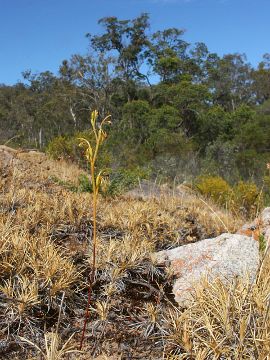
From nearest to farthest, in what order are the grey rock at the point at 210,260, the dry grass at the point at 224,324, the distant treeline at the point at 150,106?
the dry grass at the point at 224,324, the grey rock at the point at 210,260, the distant treeline at the point at 150,106

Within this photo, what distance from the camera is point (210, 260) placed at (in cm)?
294

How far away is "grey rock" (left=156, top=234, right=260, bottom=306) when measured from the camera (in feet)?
8.71

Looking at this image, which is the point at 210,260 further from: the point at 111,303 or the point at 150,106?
the point at 150,106

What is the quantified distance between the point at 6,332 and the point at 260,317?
1.25 m

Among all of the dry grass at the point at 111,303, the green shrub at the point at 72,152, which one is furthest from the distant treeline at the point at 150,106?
the dry grass at the point at 111,303

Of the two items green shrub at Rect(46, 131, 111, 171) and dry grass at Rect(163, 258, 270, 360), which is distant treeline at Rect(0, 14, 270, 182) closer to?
green shrub at Rect(46, 131, 111, 171)

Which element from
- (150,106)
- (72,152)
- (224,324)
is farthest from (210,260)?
(150,106)

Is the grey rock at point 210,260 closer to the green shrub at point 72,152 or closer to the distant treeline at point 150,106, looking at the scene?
the green shrub at point 72,152

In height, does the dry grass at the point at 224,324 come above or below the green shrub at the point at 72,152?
below

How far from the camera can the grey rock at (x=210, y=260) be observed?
2.66m

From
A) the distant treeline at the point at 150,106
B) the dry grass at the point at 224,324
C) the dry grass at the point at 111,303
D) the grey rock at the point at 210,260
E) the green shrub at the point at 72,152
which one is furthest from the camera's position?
the distant treeline at the point at 150,106

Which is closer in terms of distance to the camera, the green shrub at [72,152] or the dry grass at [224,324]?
the dry grass at [224,324]

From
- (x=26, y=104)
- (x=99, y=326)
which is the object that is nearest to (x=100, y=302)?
(x=99, y=326)

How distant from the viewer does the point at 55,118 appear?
34438mm
